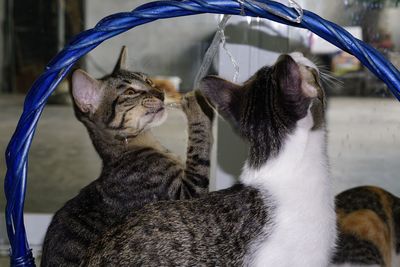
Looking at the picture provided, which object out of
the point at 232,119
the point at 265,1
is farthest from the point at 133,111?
the point at 265,1

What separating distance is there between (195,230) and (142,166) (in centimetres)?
27

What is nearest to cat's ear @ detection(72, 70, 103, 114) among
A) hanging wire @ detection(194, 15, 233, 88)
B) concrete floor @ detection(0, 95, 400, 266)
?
hanging wire @ detection(194, 15, 233, 88)

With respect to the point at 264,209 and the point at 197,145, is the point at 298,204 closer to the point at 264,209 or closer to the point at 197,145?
the point at 264,209

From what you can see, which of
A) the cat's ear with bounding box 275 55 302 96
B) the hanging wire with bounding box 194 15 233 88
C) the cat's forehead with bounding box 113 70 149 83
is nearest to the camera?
the cat's ear with bounding box 275 55 302 96

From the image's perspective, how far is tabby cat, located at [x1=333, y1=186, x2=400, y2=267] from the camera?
3.56 ft

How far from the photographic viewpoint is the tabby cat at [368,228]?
108cm

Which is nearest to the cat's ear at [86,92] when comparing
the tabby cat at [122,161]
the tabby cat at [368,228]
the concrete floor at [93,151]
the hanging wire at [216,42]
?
the tabby cat at [122,161]

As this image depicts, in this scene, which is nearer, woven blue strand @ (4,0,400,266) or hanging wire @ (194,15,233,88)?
woven blue strand @ (4,0,400,266)

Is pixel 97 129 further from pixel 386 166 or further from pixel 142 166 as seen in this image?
pixel 386 166

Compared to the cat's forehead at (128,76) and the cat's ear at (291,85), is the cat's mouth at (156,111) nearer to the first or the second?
the cat's forehead at (128,76)

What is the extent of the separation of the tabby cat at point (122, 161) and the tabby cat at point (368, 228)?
0.99ft

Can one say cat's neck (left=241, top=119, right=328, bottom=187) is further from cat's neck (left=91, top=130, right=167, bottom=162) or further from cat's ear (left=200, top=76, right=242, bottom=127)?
cat's neck (left=91, top=130, right=167, bottom=162)

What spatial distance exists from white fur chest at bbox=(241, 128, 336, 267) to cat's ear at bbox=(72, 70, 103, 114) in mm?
364

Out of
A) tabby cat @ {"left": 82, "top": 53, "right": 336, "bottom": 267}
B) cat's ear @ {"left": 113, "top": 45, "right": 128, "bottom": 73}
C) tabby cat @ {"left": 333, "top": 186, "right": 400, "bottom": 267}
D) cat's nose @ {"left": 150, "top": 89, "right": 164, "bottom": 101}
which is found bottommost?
tabby cat @ {"left": 333, "top": 186, "right": 400, "bottom": 267}
